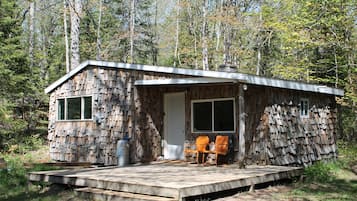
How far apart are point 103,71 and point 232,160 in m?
4.42

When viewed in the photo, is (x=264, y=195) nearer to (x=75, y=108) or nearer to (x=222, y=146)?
(x=222, y=146)

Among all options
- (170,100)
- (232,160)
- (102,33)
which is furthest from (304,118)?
(102,33)

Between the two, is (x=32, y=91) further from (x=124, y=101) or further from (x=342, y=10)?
(x=342, y=10)

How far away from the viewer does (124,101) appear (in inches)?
444

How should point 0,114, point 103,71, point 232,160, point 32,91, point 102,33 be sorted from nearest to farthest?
point 232,160, point 103,71, point 0,114, point 32,91, point 102,33

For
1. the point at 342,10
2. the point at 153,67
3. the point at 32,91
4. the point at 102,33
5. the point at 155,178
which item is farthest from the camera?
the point at 102,33

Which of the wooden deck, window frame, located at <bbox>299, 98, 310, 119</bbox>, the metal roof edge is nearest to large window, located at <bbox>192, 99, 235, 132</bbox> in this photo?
the wooden deck

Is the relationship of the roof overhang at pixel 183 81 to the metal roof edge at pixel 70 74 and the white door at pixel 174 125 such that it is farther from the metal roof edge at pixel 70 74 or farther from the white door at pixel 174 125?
the metal roof edge at pixel 70 74

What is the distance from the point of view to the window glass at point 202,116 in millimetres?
10680

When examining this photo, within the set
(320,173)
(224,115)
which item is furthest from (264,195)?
(224,115)

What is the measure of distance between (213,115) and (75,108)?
442 centimetres

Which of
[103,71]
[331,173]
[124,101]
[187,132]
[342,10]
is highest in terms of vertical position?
[342,10]

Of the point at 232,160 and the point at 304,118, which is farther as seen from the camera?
the point at 304,118

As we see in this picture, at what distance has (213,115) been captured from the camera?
10617 mm
